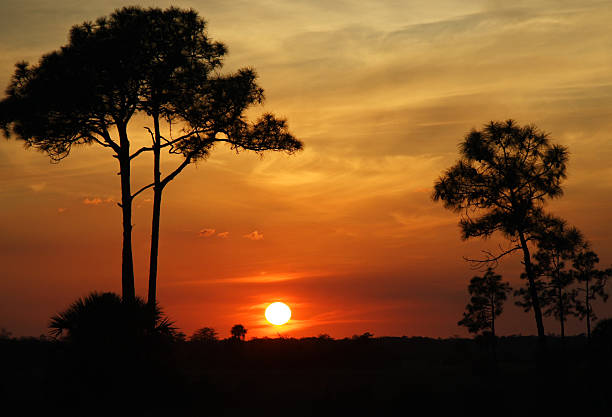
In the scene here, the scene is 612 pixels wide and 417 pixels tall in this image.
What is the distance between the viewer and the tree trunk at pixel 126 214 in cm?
3183

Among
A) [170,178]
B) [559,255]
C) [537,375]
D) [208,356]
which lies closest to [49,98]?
[170,178]

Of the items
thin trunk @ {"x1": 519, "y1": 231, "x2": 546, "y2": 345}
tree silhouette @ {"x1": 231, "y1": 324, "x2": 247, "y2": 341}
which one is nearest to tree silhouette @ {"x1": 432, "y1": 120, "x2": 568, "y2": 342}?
thin trunk @ {"x1": 519, "y1": 231, "x2": 546, "y2": 345}

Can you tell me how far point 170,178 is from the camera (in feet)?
112

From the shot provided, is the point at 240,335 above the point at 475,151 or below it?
below

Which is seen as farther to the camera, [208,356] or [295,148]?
[208,356]

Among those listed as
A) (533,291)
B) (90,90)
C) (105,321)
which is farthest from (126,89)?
(533,291)

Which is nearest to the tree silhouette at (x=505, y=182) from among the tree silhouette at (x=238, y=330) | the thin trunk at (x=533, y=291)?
the thin trunk at (x=533, y=291)

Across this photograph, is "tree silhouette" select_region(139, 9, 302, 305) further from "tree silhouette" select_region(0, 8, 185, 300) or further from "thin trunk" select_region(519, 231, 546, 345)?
"thin trunk" select_region(519, 231, 546, 345)

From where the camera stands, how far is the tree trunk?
104 feet

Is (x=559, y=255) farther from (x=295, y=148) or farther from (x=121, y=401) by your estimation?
(x=121, y=401)

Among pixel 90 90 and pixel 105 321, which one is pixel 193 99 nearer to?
pixel 90 90

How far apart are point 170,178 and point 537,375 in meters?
20.2

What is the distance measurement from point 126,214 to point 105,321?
9.71 metres

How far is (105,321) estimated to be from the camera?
23641 millimetres
